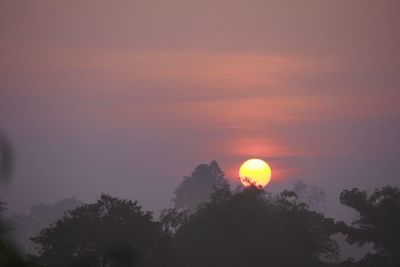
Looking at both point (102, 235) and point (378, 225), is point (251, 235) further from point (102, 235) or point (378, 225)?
point (102, 235)

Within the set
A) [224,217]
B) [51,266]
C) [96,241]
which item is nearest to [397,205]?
[224,217]

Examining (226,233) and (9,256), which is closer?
(9,256)

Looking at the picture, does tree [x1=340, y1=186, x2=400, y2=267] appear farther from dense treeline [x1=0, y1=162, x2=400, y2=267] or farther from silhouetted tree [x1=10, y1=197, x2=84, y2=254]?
silhouetted tree [x1=10, y1=197, x2=84, y2=254]

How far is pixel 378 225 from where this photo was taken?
46.0m

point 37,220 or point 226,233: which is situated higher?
point 37,220

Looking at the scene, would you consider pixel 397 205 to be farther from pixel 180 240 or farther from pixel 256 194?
pixel 180 240

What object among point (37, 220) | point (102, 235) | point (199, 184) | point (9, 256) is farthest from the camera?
point (37, 220)

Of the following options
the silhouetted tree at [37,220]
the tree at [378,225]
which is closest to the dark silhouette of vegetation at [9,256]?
the tree at [378,225]

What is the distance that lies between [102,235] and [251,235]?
482 inches

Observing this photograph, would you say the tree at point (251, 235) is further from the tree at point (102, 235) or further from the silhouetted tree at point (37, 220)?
the silhouetted tree at point (37, 220)

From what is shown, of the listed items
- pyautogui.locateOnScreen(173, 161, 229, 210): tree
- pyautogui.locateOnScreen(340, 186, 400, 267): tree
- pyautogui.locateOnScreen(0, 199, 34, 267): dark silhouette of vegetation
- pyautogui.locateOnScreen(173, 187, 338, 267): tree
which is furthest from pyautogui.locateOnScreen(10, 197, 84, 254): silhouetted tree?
pyautogui.locateOnScreen(0, 199, 34, 267): dark silhouette of vegetation

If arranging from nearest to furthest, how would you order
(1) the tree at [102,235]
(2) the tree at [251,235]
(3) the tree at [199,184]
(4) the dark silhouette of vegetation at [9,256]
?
(4) the dark silhouette of vegetation at [9,256] → (1) the tree at [102,235] → (2) the tree at [251,235] → (3) the tree at [199,184]

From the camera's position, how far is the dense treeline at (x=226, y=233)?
132 ft

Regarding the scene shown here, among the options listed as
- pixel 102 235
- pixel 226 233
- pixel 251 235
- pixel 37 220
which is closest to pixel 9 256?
pixel 102 235
